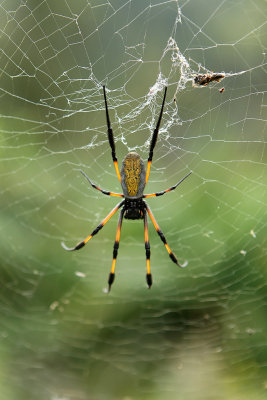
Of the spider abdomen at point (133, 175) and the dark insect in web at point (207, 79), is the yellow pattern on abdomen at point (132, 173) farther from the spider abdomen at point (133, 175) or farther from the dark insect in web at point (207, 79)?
the dark insect in web at point (207, 79)

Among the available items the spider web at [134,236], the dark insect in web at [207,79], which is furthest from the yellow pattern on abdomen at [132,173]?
the spider web at [134,236]

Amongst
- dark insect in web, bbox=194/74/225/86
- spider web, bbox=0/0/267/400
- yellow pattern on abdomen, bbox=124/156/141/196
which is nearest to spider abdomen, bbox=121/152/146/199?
yellow pattern on abdomen, bbox=124/156/141/196

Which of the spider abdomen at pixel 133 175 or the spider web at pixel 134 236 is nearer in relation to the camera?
the spider abdomen at pixel 133 175

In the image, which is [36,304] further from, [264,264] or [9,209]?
[264,264]

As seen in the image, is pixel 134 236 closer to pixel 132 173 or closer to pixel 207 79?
pixel 132 173

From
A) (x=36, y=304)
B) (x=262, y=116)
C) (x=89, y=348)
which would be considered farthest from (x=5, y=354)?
(x=262, y=116)

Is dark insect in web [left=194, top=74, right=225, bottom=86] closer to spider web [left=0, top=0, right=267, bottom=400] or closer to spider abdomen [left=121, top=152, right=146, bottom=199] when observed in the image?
spider abdomen [left=121, top=152, right=146, bottom=199]

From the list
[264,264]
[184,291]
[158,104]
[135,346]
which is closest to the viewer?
[158,104]
